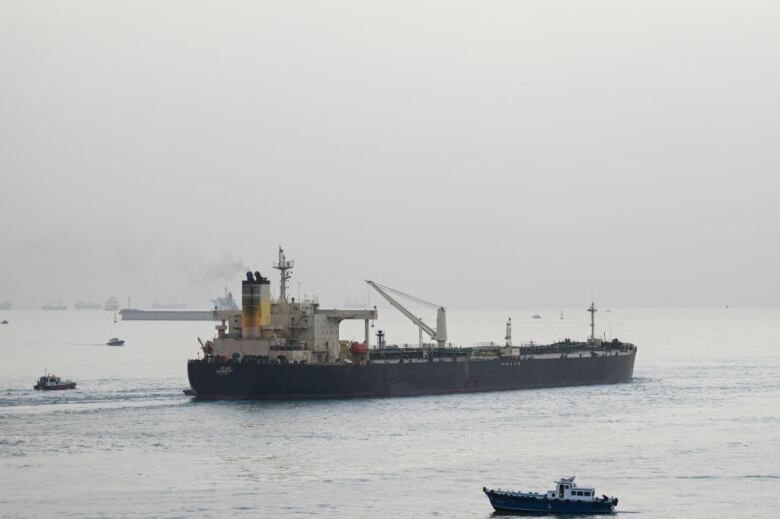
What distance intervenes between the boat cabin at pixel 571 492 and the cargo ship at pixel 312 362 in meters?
35.2

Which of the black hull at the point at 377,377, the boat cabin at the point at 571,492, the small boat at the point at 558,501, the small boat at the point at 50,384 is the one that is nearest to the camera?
the small boat at the point at 558,501

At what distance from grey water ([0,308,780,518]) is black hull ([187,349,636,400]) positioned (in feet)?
5.93

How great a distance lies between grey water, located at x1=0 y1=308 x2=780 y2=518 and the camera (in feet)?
156

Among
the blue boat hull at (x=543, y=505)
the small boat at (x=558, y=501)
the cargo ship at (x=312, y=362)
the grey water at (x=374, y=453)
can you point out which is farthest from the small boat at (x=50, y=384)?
the blue boat hull at (x=543, y=505)

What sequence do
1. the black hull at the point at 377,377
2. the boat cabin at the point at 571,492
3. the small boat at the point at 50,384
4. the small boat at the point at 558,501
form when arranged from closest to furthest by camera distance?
the small boat at the point at 558,501
the boat cabin at the point at 571,492
the black hull at the point at 377,377
the small boat at the point at 50,384

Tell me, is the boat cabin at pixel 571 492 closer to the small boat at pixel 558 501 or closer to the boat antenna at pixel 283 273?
the small boat at pixel 558 501

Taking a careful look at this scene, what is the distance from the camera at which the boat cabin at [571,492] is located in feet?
152

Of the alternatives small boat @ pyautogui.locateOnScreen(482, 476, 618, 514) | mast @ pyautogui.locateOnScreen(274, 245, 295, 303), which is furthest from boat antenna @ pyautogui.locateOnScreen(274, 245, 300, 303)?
small boat @ pyautogui.locateOnScreen(482, 476, 618, 514)

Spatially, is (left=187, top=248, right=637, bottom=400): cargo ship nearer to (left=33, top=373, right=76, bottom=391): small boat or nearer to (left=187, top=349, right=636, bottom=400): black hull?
(left=187, top=349, right=636, bottom=400): black hull

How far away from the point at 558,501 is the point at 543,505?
595 millimetres

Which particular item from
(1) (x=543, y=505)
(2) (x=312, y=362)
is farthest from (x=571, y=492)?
(2) (x=312, y=362)

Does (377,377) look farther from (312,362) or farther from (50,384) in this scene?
(50,384)

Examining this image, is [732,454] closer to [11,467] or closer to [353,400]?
[353,400]

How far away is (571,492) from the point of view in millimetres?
46562
